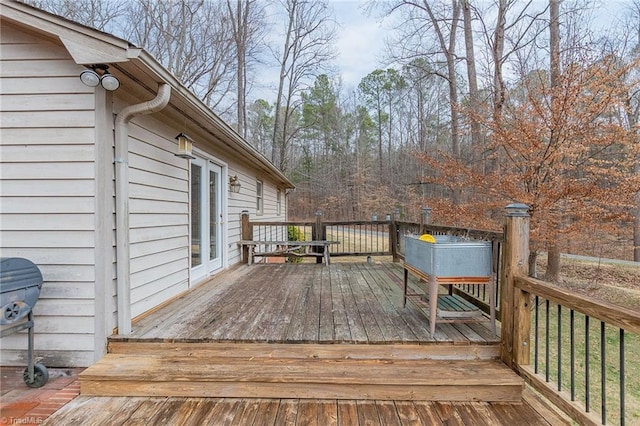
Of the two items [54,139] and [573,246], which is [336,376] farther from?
[573,246]

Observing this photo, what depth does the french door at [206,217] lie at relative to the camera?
14.0ft

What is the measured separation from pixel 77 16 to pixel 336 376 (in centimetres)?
1138

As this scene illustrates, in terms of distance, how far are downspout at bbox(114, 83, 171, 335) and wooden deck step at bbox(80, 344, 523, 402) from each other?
43 centimetres

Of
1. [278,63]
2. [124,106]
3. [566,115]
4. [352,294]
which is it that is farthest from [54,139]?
[278,63]

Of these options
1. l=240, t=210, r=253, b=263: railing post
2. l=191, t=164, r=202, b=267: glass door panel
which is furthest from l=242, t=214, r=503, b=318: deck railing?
l=191, t=164, r=202, b=267: glass door panel

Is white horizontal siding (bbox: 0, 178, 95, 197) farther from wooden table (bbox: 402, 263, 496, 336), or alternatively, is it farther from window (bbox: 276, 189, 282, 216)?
window (bbox: 276, 189, 282, 216)

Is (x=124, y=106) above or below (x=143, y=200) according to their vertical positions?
above

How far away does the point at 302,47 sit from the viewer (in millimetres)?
13672

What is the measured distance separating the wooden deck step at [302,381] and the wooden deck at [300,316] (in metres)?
0.19

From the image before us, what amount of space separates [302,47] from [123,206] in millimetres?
13240

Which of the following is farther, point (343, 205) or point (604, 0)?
point (343, 205)

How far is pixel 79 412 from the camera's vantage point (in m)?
2.02

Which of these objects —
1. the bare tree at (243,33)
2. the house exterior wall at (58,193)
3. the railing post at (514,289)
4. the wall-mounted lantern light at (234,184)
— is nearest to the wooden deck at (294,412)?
the railing post at (514,289)

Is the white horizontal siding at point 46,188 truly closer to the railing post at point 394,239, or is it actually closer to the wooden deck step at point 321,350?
the wooden deck step at point 321,350
